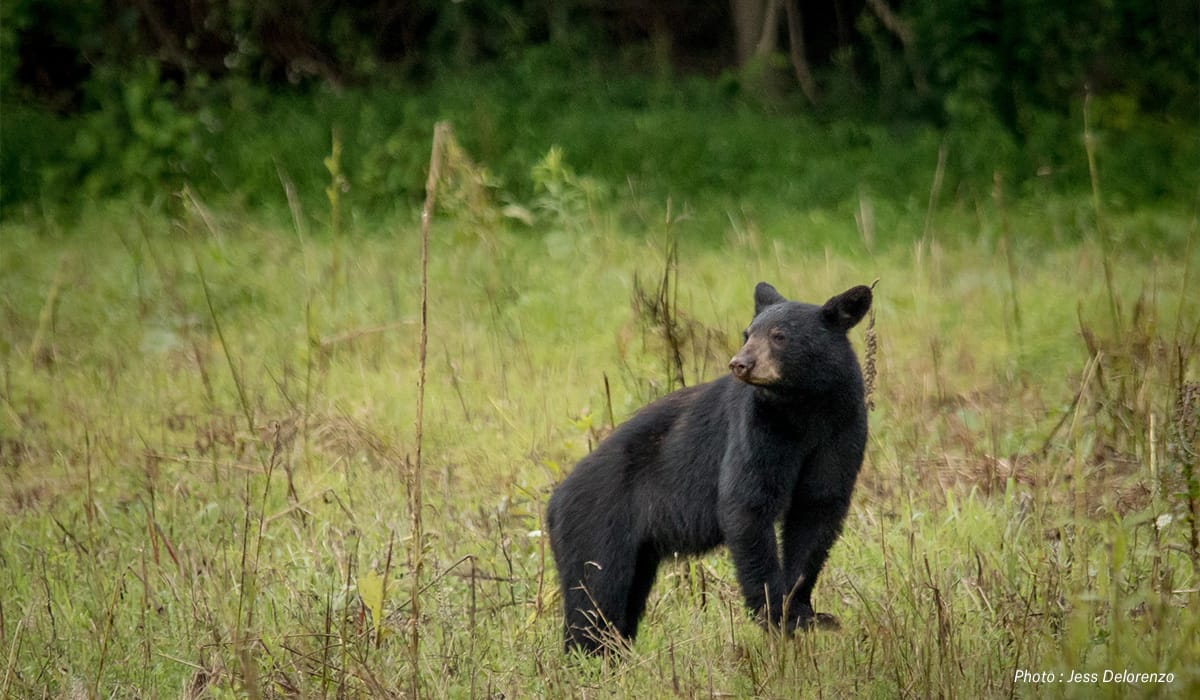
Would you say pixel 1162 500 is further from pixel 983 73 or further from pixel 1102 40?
pixel 1102 40

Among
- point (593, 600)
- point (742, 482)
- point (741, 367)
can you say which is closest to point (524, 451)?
point (593, 600)

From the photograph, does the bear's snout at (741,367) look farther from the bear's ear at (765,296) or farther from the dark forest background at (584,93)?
the dark forest background at (584,93)

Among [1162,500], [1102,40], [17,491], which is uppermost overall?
[1102,40]

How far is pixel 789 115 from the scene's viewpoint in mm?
12930

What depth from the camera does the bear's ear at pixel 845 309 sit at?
402 centimetres

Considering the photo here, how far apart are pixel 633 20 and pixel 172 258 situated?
26.2 feet

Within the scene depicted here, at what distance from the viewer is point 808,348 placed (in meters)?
3.98

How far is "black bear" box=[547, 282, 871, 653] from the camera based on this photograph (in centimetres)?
390

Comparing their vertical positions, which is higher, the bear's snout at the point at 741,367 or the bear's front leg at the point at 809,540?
the bear's snout at the point at 741,367

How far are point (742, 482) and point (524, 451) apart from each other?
220 cm

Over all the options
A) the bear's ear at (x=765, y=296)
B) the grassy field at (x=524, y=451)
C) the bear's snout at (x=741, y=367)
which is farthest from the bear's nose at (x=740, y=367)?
the grassy field at (x=524, y=451)

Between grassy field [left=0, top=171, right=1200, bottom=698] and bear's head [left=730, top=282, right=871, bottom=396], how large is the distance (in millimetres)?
572

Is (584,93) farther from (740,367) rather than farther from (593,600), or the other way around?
(740,367)

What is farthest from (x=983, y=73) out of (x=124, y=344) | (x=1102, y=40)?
(x=124, y=344)
